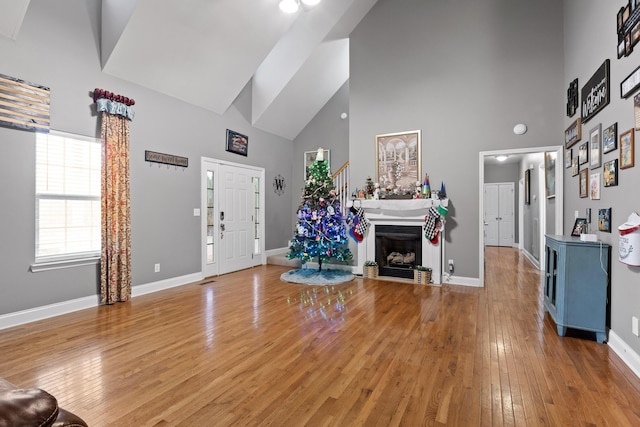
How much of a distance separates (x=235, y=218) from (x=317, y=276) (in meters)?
A: 2.00

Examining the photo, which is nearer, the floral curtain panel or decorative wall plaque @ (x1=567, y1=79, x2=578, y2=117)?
decorative wall plaque @ (x1=567, y1=79, x2=578, y2=117)

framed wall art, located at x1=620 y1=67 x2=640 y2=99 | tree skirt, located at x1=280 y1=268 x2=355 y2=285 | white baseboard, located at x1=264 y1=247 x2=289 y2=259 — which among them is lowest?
tree skirt, located at x1=280 y1=268 x2=355 y2=285

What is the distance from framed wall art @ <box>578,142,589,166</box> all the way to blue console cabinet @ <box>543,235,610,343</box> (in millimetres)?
1135

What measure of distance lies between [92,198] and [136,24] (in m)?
2.23

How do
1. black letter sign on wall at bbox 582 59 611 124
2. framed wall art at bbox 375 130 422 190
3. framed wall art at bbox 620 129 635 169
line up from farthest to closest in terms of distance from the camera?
framed wall art at bbox 375 130 422 190, black letter sign on wall at bbox 582 59 611 124, framed wall art at bbox 620 129 635 169

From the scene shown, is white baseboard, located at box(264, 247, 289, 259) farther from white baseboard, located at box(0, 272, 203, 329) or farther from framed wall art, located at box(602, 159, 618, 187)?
framed wall art, located at box(602, 159, 618, 187)

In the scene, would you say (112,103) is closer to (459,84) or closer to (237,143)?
(237,143)

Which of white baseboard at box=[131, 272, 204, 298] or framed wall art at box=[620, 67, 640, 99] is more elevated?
framed wall art at box=[620, 67, 640, 99]

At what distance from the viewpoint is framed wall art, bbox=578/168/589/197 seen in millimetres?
3486

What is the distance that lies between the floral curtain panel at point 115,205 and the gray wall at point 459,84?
3.72m

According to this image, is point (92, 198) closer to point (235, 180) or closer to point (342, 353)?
point (235, 180)

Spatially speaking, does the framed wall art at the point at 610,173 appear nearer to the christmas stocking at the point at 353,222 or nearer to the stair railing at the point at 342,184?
the christmas stocking at the point at 353,222

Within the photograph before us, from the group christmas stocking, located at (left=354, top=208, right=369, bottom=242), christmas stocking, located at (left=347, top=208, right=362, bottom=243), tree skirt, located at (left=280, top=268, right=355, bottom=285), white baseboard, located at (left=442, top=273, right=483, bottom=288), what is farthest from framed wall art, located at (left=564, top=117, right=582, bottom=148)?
tree skirt, located at (left=280, top=268, right=355, bottom=285)

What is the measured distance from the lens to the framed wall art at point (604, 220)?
9.36ft
